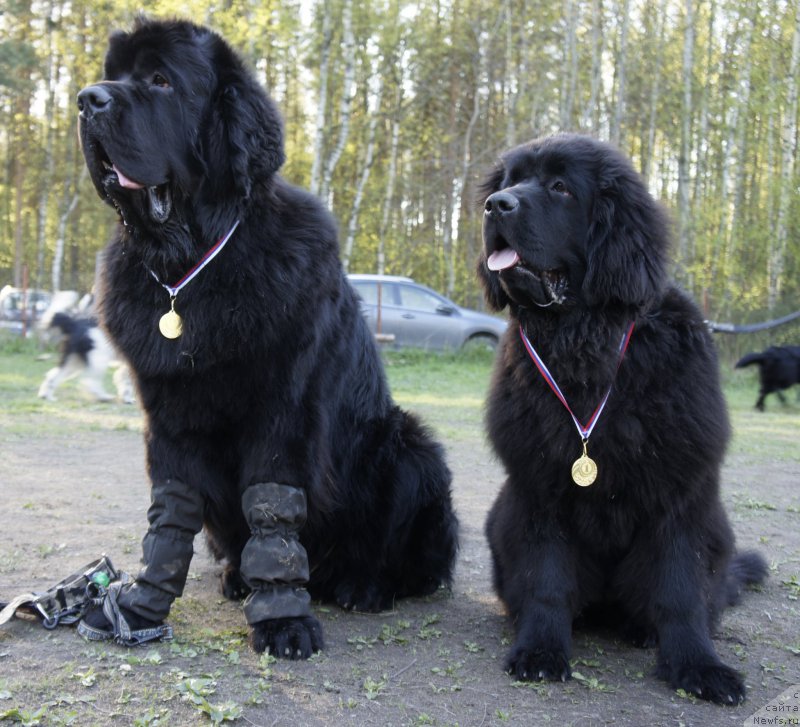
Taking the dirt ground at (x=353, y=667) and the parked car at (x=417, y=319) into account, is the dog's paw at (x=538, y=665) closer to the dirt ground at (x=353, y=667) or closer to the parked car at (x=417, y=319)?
the dirt ground at (x=353, y=667)

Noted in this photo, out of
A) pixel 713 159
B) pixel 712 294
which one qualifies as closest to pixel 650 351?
pixel 712 294

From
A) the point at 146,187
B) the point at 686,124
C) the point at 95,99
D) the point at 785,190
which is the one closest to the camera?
the point at 95,99

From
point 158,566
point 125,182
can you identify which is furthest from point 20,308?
point 125,182

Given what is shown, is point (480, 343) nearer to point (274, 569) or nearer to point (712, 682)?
point (274, 569)

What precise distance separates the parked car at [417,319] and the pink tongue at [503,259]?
12705 millimetres

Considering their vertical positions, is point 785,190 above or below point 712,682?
above

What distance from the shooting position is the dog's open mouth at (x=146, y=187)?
8.34ft

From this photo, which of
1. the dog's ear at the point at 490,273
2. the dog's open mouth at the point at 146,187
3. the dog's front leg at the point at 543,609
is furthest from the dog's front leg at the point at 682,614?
→ the dog's open mouth at the point at 146,187

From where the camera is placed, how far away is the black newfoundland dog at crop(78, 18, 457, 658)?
8.55 feet

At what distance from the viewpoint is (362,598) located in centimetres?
330

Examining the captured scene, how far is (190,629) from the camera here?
9.58ft

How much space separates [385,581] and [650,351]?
1.44 meters

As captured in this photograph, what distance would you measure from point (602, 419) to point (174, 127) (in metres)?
1.65

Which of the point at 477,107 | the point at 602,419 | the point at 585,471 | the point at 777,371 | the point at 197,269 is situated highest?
the point at 477,107
